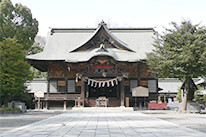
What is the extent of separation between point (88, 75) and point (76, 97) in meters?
2.78

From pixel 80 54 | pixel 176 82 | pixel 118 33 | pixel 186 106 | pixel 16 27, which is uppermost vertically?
pixel 16 27

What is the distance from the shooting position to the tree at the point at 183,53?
58.9 feet

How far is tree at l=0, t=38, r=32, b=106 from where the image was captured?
65.1ft

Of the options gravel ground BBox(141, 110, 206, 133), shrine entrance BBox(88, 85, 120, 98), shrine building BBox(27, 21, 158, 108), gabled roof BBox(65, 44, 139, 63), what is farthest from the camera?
shrine entrance BBox(88, 85, 120, 98)

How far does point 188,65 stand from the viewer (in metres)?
18.1

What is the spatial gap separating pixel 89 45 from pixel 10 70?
9.93m

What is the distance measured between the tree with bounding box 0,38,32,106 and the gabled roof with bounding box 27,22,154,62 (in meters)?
4.50

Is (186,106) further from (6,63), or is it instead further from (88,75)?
(6,63)

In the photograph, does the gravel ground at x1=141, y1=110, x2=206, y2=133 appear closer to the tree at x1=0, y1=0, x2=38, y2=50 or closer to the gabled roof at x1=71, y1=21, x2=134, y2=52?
the gabled roof at x1=71, y1=21, x2=134, y2=52

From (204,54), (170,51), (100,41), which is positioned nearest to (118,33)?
(100,41)

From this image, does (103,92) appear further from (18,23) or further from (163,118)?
(18,23)

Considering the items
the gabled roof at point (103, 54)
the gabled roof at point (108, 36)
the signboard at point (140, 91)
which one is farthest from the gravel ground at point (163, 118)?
the gabled roof at point (108, 36)

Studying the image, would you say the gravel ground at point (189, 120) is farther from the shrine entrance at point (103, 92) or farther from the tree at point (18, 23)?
the tree at point (18, 23)

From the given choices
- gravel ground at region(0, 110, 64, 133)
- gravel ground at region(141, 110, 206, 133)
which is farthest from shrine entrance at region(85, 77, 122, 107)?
gravel ground at region(141, 110, 206, 133)
